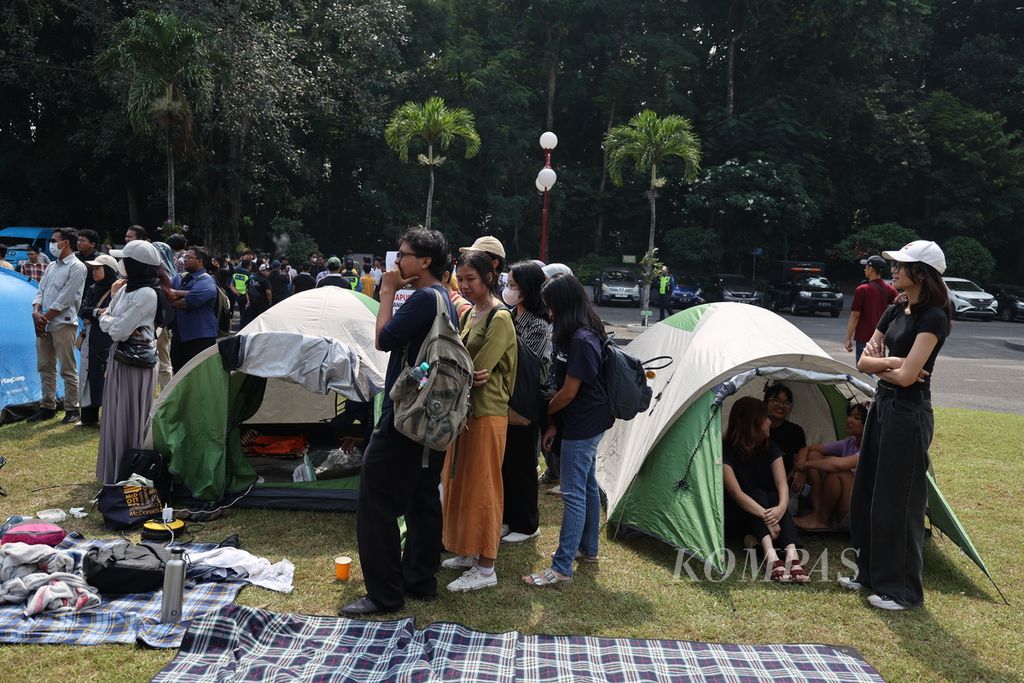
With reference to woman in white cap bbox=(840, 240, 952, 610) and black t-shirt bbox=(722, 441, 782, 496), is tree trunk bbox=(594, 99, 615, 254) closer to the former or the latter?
black t-shirt bbox=(722, 441, 782, 496)

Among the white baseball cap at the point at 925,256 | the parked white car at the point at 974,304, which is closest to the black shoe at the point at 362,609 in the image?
the white baseball cap at the point at 925,256

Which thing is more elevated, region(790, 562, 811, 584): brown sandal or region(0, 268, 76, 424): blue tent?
region(0, 268, 76, 424): blue tent

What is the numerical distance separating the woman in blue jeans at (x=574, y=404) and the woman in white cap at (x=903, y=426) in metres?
1.42

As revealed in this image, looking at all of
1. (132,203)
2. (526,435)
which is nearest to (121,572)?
(526,435)

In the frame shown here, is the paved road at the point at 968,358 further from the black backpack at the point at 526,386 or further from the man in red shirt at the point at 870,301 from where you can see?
the black backpack at the point at 526,386

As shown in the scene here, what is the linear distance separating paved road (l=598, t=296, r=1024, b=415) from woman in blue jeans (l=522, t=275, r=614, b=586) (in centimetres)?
830

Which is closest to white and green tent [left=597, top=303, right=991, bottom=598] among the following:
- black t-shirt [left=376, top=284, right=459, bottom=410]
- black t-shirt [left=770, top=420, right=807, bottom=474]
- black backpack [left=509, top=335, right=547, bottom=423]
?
black t-shirt [left=770, top=420, right=807, bottom=474]

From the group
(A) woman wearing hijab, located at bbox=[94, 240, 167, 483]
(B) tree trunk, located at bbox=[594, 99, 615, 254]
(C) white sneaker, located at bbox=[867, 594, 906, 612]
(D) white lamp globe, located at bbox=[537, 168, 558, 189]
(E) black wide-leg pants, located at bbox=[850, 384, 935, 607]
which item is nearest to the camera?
(E) black wide-leg pants, located at bbox=[850, 384, 935, 607]

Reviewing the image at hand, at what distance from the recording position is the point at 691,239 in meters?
31.3

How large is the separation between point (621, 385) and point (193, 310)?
4.23 meters

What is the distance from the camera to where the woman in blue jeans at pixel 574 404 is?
14.6 feet

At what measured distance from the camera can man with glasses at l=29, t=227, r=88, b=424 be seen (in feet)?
25.5

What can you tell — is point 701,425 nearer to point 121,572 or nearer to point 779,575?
point 779,575

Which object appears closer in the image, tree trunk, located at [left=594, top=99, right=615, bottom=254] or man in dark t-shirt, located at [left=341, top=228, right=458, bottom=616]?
man in dark t-shirt, located at [left=341, top=228, right=458, bottom=616]
